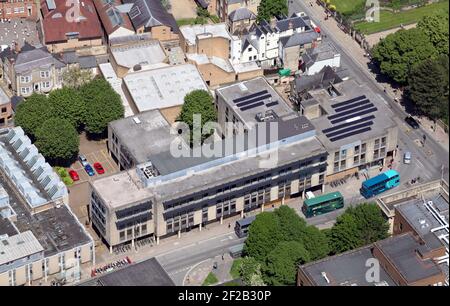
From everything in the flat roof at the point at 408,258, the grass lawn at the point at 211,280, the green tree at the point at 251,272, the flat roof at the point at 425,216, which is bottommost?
the flat roof at the point at 408,258

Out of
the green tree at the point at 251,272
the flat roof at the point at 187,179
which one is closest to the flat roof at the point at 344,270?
the green tree at the point at 251,272

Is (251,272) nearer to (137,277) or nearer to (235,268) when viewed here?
(235,268)

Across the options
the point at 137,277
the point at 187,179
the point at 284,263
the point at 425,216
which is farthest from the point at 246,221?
the point at 425,216

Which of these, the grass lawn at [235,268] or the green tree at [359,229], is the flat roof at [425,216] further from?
the grass lawn at [235,268]
